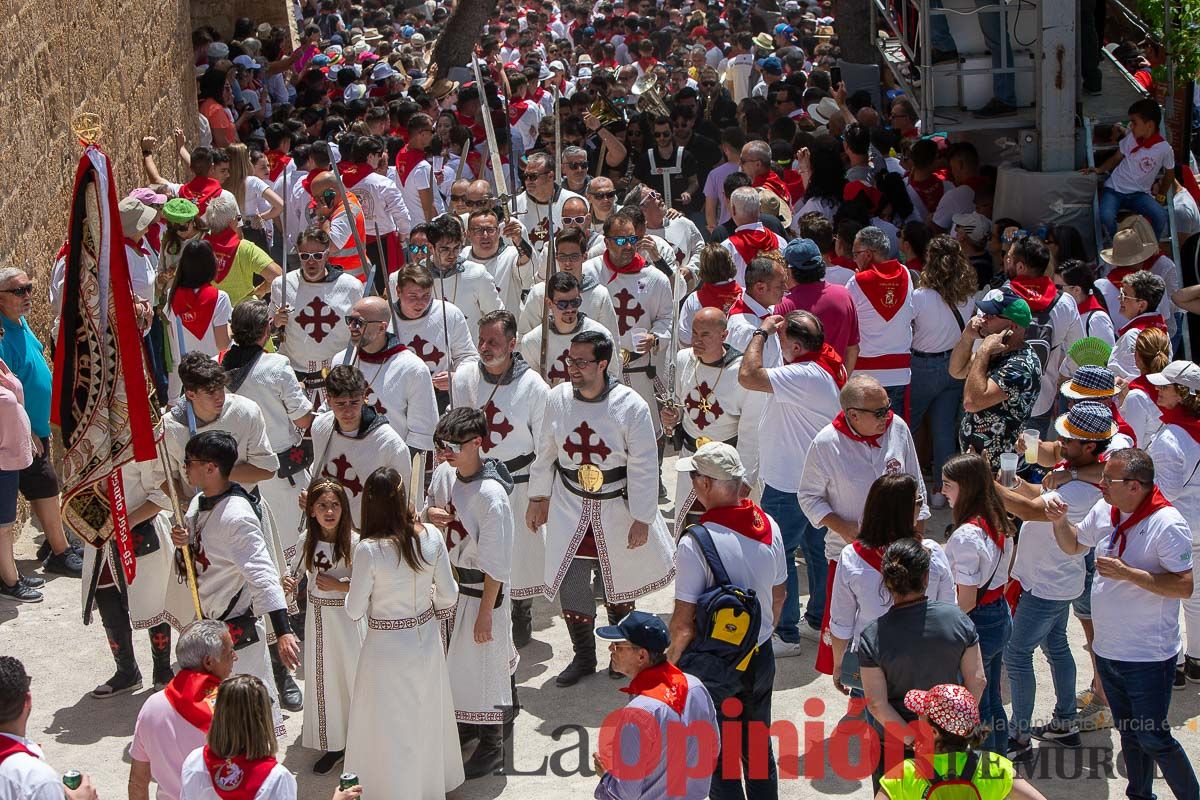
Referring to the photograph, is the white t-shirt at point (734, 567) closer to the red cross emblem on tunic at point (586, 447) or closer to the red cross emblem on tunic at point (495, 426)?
the red cross emblem on tunic at point (586, 447)

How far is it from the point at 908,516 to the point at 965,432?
2.26 metres

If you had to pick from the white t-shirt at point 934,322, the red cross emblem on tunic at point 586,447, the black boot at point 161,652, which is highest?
the red cross emblem on tunic at point 586,447

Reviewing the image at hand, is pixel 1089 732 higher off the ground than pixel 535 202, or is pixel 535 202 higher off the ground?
pixel 535 202

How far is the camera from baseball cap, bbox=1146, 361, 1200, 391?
691 centimetres

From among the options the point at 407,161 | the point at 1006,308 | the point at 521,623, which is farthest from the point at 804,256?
the point at 407,161

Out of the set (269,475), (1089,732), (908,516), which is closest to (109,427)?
(269,475)

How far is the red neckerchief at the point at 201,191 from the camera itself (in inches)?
458

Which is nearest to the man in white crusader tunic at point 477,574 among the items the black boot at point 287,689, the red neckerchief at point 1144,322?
the black boot at point 287,689

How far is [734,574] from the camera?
5750 millimetres

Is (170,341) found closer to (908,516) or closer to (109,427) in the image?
(109,427)

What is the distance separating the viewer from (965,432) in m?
7.93

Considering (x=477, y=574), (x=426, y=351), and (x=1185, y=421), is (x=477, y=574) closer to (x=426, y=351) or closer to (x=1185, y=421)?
(x=426, y=351)

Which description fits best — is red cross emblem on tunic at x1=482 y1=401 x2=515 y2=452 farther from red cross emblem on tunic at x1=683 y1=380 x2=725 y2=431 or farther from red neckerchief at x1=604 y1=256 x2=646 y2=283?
red neckerchief at x1=604 y1=256 x2=646 y2=283

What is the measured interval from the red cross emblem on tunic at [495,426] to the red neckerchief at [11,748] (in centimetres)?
347
